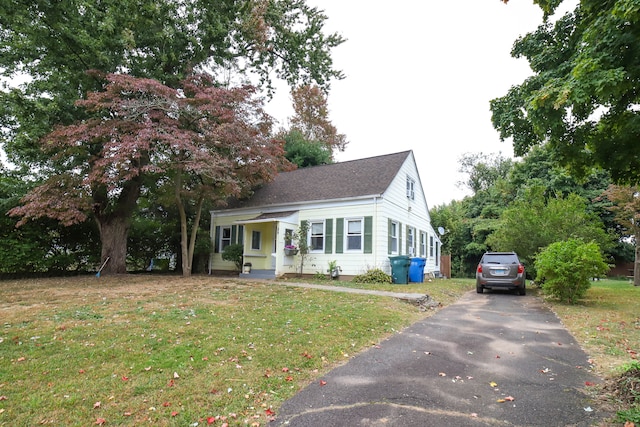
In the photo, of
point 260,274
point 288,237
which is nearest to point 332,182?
point 288,237

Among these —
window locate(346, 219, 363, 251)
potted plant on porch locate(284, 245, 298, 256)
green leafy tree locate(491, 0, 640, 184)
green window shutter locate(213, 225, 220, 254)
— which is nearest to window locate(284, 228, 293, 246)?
potted plant on porch locate(284, 245, 298, 256)

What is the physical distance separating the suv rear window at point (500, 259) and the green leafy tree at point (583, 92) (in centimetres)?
652

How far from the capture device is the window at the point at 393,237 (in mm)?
15469

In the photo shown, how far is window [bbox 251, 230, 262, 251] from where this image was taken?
17058 mm

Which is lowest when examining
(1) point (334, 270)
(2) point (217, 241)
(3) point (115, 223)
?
(1) point (334, 270)

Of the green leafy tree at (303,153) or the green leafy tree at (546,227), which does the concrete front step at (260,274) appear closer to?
the green leafy tree at (303,153)

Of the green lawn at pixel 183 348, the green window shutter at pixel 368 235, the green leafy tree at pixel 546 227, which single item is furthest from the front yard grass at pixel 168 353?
the green leafy tree at pixel 546 227

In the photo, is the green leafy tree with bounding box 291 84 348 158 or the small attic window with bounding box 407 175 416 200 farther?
the green leafy tree with bounding box 291 84 348 158

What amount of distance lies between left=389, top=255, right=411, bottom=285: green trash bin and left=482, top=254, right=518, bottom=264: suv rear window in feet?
9.50

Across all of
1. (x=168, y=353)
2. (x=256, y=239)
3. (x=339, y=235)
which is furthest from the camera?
(x=256, y=239)

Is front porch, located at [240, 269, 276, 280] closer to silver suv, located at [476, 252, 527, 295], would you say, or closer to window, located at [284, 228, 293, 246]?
window, located at [284, 228, 293, 246]

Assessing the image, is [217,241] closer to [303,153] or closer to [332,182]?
[332,182]

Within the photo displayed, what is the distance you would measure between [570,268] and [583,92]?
736 centimetres

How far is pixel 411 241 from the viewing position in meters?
18.3
